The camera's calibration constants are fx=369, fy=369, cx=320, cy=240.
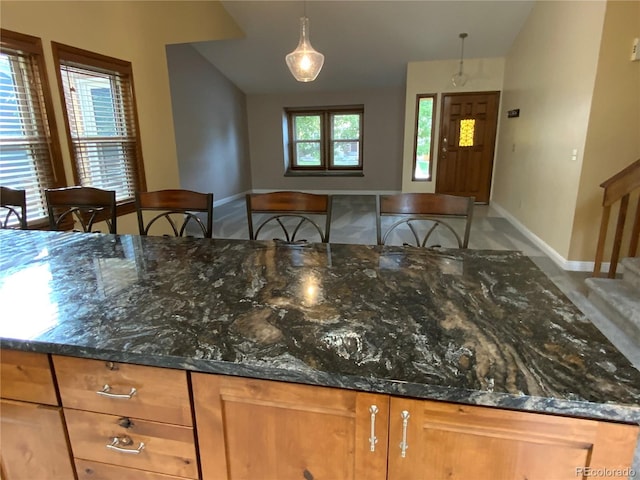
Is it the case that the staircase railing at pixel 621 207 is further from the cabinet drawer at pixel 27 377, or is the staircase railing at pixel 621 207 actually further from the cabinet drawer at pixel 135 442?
the cabinet drawer at pixel 27 377

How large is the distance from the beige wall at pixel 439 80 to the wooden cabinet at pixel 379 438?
6366mm

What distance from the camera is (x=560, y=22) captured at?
3.86 meters

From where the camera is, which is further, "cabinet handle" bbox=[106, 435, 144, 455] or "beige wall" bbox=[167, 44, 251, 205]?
"beige wall" bbox=[167, 44, 251, 205]

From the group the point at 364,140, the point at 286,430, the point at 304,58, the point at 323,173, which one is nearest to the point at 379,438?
the point at 286,430

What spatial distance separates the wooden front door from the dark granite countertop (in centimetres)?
572

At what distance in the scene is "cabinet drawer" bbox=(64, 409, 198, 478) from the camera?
35.1 inches

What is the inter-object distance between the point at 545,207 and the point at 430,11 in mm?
2907

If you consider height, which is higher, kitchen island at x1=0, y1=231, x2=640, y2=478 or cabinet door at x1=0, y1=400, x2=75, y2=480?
kitchen island at x1=0, y1=231, x2=640, y2=478

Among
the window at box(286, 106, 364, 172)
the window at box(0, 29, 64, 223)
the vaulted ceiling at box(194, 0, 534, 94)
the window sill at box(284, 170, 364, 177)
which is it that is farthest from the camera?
the window sill at box(284, 170, 364, 177)

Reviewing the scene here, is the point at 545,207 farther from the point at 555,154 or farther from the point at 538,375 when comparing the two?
the point at 538,375

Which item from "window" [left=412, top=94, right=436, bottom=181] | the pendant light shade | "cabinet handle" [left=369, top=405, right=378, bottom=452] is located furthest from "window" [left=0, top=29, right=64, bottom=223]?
"window" [left=412, top=94, right=436, bottom=181]

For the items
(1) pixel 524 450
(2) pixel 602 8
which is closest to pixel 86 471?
(1) pixel 524 450

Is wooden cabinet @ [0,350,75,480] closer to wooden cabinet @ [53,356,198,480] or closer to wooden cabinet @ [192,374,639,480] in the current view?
wooden cabinet @ [53,356,198,480]

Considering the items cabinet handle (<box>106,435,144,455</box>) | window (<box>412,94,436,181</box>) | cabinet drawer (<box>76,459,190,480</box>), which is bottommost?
cabinet drawer (<box>76,459,190,480</box>)
